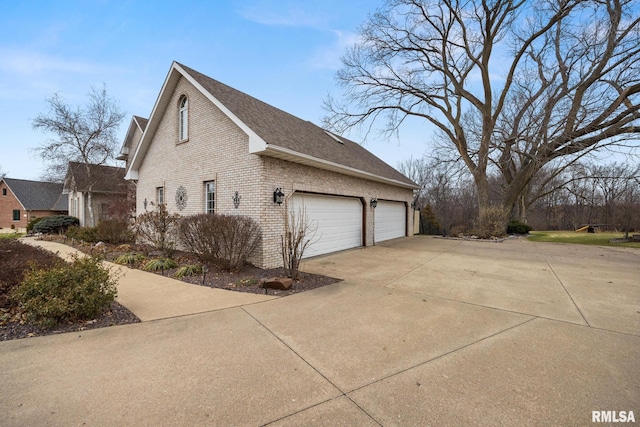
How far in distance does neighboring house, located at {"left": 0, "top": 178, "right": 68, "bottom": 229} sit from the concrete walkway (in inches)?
1261

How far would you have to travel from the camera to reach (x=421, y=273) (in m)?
7.13

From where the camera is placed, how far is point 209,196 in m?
9.49

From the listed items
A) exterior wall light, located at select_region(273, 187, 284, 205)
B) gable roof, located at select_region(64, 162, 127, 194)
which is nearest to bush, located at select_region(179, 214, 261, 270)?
exterior wall light, located at select_region(273, 187, 284, 205)

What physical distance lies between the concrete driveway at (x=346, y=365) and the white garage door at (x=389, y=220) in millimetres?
8284

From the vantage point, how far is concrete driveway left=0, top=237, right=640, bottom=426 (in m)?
2.23

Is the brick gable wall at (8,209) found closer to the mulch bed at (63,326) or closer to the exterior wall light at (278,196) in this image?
the exterior wall light at (278,196)

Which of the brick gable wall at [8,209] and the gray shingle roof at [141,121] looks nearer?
the gray shingle roof at [141,121]

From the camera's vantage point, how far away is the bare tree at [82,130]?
1806cm

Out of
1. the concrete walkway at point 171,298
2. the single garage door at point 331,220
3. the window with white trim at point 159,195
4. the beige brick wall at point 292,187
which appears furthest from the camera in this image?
the window with white trim at point 159,195

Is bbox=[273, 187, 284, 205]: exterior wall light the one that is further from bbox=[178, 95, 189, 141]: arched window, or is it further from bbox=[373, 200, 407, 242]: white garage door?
bbox=[373, 200, 407, 242]: white garage door

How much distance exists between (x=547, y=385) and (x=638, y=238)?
1867cm

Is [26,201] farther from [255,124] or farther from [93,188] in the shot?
[255,124]

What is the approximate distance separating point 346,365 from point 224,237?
4.89 metres

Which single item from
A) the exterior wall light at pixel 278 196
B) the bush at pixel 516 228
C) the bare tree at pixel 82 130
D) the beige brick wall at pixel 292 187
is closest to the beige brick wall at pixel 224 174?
the beige brick wall at pixel 292 187
